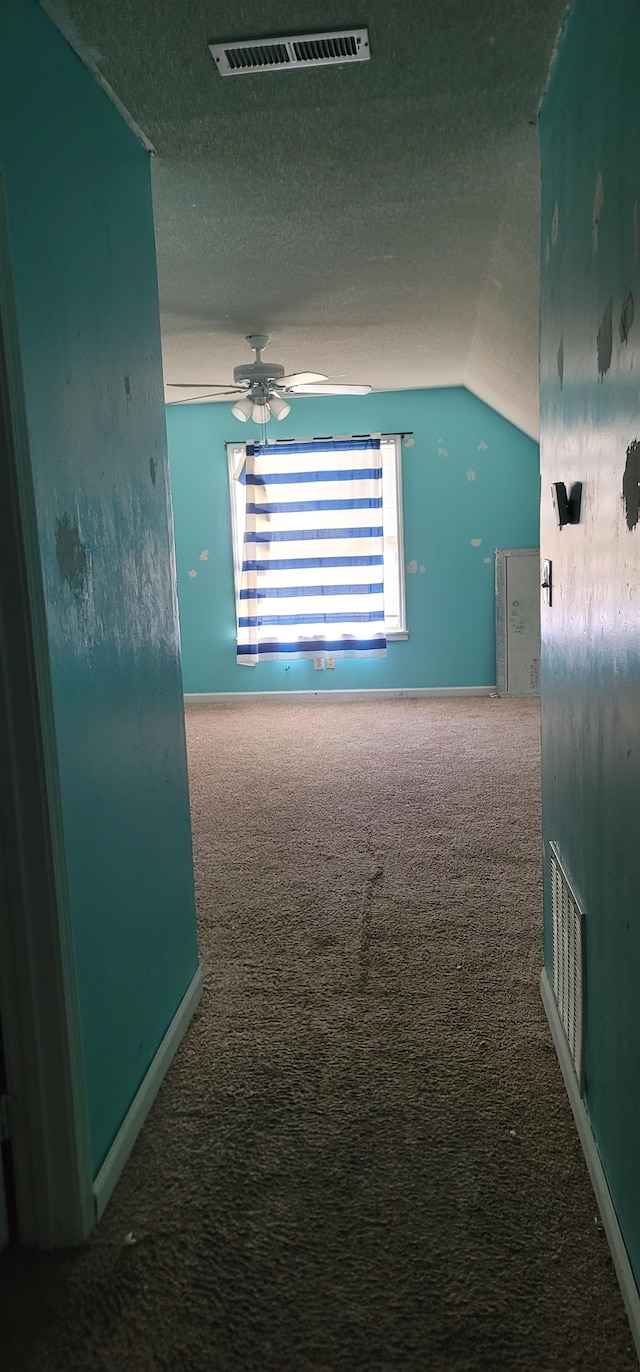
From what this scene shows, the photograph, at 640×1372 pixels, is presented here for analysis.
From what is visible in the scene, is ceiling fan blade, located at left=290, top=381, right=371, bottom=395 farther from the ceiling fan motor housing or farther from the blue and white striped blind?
the blue and white striped blind

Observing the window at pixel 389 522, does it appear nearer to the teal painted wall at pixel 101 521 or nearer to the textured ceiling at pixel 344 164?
the textured ceiling at pixel 344 164

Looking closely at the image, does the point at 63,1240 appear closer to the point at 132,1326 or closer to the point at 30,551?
the point at 132,1326

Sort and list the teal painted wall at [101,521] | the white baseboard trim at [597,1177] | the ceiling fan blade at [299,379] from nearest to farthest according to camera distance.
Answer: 1. the white baseboard trim at [597,1177]
2. the teal painted wall at [101,521]
3. the ceiling fan blade at [299,379]

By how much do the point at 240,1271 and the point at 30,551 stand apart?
1.23 meters

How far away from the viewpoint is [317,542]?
6.30 metres

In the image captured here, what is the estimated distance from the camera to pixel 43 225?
150 cm

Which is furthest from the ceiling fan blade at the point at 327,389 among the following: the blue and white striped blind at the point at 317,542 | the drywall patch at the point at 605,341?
the drywall patch at the point at 605,341

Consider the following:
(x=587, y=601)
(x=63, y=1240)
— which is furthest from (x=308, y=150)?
(x=63, y=1240)

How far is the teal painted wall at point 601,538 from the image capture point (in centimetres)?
128

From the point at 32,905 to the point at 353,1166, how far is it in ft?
2.69

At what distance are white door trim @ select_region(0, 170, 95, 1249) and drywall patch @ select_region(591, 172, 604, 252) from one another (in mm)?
936

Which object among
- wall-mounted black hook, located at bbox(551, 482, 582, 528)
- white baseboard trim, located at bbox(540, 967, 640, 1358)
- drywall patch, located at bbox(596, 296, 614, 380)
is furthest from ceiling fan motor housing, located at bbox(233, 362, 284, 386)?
white baseboard trim, located at bbox(540, 967, 640, 1358)

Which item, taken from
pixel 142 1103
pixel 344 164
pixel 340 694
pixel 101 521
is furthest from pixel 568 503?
pixel 340 694

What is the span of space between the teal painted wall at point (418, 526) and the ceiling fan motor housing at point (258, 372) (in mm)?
1896
